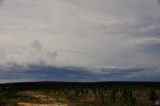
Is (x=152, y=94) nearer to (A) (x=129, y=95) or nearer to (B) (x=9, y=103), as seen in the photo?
(A) (x=129, y=95)

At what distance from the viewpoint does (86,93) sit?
288ft

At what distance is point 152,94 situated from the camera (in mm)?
70562

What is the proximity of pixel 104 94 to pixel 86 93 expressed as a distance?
5.42 meters

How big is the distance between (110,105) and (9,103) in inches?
759

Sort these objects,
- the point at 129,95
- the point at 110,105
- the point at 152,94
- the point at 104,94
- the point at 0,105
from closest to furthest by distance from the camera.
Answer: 1. the point at 0,105
2. the point at 110,105
3. the point at 152,94
4. the point at 129,95
5. the point at 104,94

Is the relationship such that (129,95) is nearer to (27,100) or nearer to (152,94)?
(152,94)

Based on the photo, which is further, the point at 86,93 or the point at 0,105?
the point at 86,93

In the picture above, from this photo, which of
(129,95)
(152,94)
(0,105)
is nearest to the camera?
(0,105)

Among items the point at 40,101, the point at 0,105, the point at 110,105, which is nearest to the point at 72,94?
the point at 40,101

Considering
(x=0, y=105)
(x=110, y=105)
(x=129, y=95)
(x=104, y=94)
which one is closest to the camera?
(x=0, y=105)

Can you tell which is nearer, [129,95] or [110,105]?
[110,105]

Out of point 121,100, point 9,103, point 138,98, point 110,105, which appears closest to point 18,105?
point 9,103

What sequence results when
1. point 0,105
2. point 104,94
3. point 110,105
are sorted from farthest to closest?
1. point 104,94
2. point 110,105
3. point 0,105

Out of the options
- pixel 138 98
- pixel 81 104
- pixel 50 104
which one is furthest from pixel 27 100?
pixel 138 98
